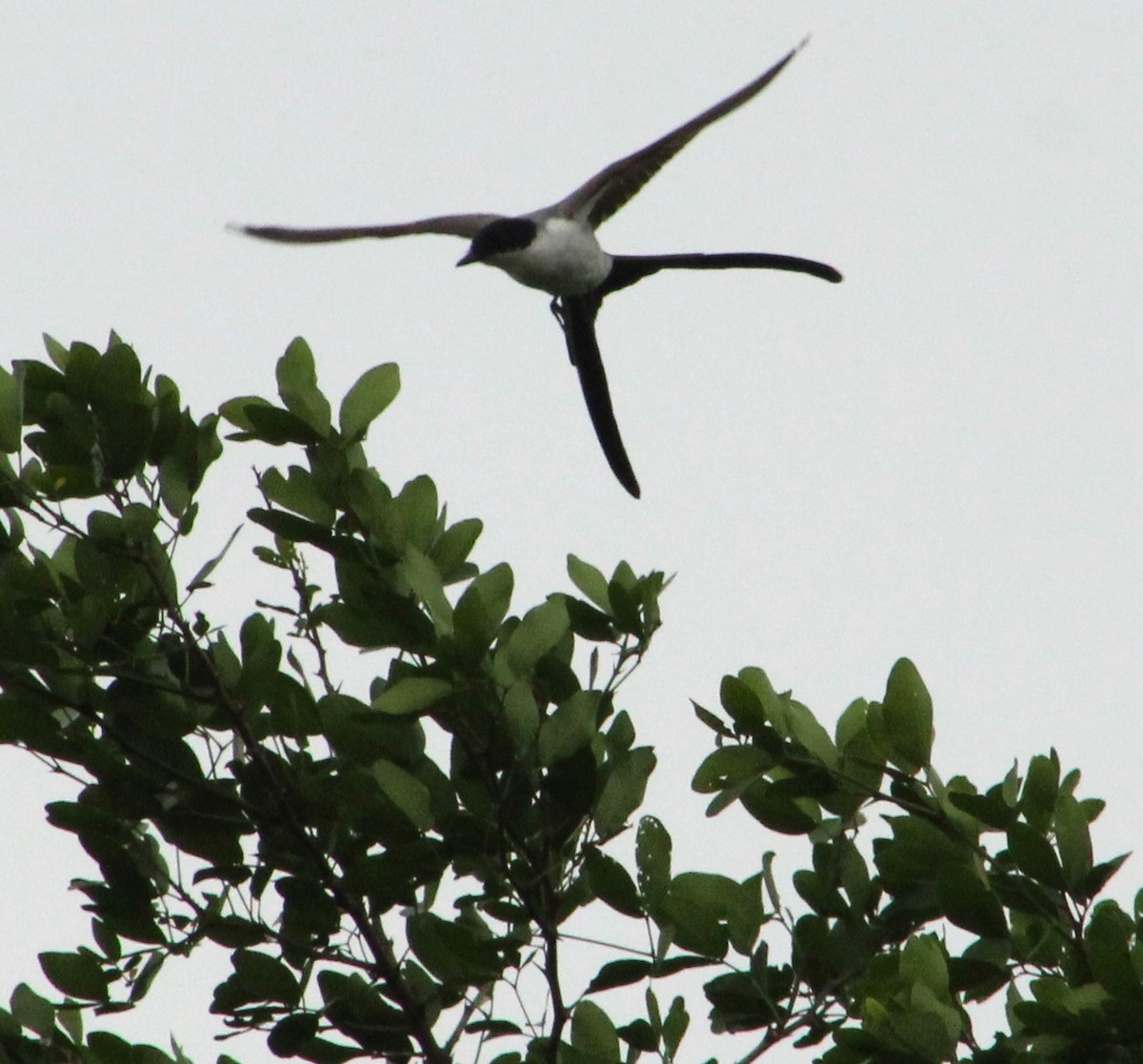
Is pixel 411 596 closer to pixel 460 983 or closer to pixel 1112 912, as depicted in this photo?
pixel 460 983

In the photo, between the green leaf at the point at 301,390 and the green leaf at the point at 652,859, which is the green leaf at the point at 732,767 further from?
the green leaf at the point at 301,390

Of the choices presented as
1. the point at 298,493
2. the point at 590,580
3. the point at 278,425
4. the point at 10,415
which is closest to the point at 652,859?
the point at 590,580

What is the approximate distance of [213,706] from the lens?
2.86 metres

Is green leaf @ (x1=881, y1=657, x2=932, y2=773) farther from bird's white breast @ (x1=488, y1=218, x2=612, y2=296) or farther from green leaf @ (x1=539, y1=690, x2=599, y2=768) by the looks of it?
bird's white breast @ (x1=488, y1=218, x2=612, y2=296)

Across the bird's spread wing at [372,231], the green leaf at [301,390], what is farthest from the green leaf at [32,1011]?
the bird's spread wing at [372,231]

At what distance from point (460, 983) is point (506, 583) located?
65 centimetres

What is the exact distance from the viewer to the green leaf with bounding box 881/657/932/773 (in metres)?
2.63

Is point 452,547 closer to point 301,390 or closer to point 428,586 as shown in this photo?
point 428,586

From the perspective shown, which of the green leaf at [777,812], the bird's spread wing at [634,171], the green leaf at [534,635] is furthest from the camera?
the bird's spread wing at [634,171]

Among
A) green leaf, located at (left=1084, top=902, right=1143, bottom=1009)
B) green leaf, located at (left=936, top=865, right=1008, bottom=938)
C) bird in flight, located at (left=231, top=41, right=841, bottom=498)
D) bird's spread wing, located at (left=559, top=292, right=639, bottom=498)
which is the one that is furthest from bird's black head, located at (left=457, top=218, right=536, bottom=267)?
green leaf, located at (left=1084, top=902, right=1143, bottom=1009)

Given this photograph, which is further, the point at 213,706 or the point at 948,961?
the point at 213,706

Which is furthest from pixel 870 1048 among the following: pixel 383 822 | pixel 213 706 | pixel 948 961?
pixel 213 706

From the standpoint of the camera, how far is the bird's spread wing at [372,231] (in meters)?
5.42

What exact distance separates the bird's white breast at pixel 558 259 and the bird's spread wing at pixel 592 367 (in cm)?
13
